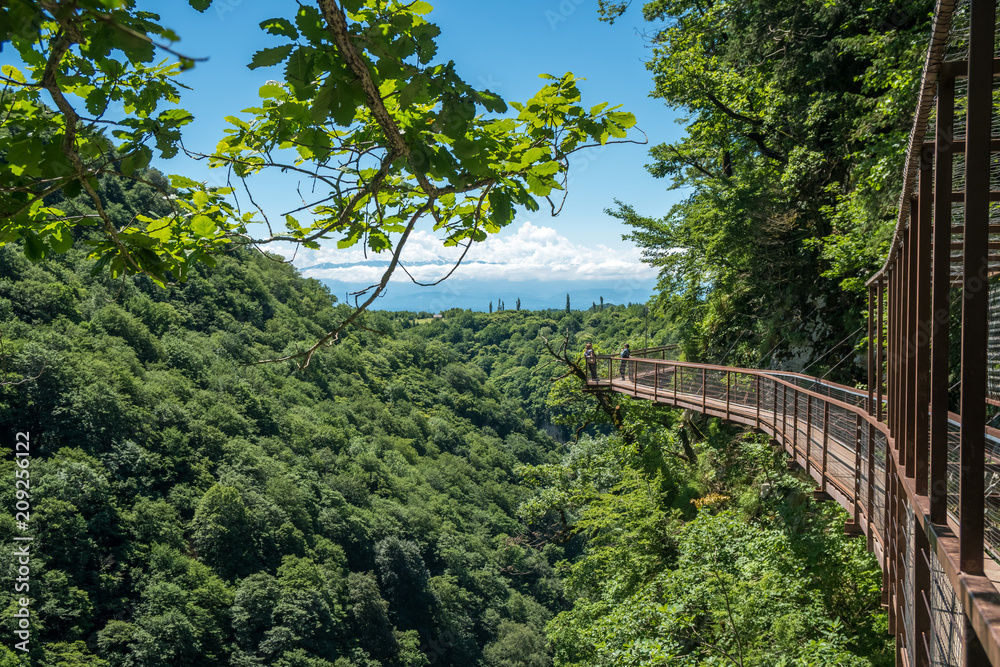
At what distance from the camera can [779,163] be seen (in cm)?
1317

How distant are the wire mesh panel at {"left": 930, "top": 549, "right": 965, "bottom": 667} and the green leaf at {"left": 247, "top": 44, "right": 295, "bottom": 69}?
2218 millimetres

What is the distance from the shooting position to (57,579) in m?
34.2

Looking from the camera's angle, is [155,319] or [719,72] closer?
[719,72]

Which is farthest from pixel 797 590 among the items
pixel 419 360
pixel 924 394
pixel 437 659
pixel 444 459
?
pixel 419 360

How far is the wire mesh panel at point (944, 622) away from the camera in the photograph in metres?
1.67

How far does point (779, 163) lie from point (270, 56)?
556 inches

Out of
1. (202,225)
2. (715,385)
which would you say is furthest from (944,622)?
(715,385)

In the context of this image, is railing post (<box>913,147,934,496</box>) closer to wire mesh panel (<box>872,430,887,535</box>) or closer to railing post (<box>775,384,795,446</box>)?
wire mesh panel (<box>872,430,887,535</box>)

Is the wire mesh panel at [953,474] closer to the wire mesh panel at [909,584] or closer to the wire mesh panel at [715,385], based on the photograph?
the wire mesh panel at [909,584]

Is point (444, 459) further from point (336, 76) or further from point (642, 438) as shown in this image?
point (336, 76)

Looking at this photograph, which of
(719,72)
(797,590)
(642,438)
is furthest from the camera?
(642,438)

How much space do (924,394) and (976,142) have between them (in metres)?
1.28

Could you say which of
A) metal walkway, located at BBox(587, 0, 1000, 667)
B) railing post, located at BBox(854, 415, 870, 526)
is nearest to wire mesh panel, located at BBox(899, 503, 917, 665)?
metal walkway, located at BBox(587, 0, 1000, 667)

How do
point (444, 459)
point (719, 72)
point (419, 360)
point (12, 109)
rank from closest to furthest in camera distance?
1. point (12, 109)
2. point (719, 72)
3. point (444, 459)
4. point (419, 360)
